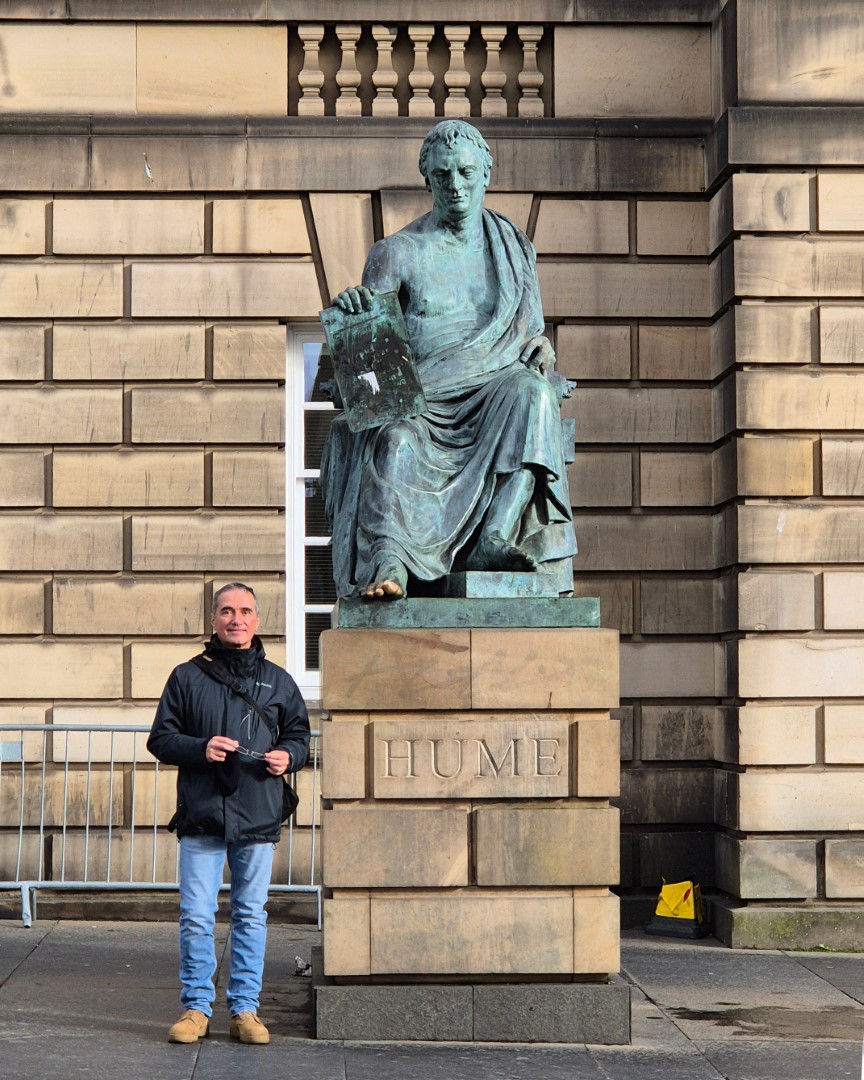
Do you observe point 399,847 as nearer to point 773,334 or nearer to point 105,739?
point 105,739

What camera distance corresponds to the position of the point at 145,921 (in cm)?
1131

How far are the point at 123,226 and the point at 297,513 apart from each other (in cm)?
234

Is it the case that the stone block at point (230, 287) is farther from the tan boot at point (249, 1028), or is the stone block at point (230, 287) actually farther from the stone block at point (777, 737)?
the tan boot at point (249, 1028)

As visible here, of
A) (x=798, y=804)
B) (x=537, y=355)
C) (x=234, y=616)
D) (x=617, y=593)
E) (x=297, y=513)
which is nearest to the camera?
(x=234, y=616)

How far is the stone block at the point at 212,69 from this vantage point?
1209 cm

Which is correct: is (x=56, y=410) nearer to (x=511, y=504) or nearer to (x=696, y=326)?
(x=696, y=326)

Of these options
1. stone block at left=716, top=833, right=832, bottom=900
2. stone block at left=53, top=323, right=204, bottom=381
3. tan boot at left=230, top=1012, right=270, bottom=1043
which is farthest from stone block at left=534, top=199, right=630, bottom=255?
tan boot at left=230, top=1012, right=270, bottom=1043

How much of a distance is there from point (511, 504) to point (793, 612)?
12.7 feet

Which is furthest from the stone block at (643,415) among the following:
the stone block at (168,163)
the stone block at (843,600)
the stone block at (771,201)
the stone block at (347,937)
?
the stone block at (347,937)

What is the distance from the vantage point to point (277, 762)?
7.00m

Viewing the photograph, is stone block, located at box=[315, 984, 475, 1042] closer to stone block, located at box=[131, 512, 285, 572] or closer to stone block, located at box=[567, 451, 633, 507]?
stone block, located at box=[131, 512, 285, 572]

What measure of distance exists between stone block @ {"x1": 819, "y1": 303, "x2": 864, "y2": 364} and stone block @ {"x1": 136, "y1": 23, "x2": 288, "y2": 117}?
4028 millimetres

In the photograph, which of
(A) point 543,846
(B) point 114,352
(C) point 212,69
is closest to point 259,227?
(C) point 212,69

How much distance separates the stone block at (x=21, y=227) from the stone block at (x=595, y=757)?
20.8ft
